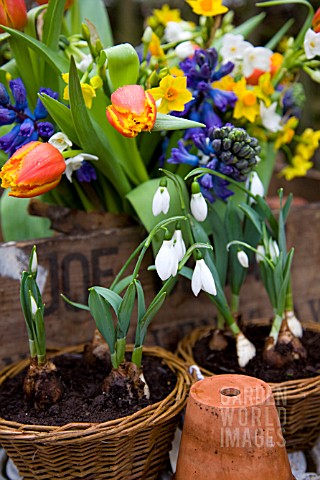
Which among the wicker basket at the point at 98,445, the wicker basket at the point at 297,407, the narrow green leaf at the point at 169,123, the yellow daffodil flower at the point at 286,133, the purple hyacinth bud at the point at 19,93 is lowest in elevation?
the wicker basket at the point at 297,407

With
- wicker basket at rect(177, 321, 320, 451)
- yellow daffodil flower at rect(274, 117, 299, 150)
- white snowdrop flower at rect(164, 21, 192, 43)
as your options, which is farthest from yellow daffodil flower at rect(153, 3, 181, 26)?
wicker basket at rect(177, 321, 320, 451)

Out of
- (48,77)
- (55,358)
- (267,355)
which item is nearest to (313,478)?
(267,355)

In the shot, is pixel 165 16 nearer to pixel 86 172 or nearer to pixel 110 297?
pixel 86 172

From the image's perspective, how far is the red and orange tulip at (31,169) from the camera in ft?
2.35

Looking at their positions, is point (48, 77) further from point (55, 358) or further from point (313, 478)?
point (313, 478)

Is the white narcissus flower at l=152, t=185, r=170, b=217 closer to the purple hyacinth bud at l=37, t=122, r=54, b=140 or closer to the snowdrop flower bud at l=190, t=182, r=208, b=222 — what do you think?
the snowdrop flower bud at l=190, t=182, r=208, b=222

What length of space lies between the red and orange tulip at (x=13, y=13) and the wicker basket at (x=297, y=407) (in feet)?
1.76

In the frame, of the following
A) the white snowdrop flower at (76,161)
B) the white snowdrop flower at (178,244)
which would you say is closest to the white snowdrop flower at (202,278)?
the white snowdrop flower at (178,244)

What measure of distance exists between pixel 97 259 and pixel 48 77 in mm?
295

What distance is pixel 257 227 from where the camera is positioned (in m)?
0.84

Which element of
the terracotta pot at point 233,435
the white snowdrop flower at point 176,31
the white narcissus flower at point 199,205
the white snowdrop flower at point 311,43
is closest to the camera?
the terracotta pot at point 233,435

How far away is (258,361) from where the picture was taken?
0.85 m

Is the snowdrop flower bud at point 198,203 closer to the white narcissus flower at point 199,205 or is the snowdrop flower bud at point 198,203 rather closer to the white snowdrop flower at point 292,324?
the white narcissus flower at point 199,205

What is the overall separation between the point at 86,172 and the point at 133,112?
225mm
